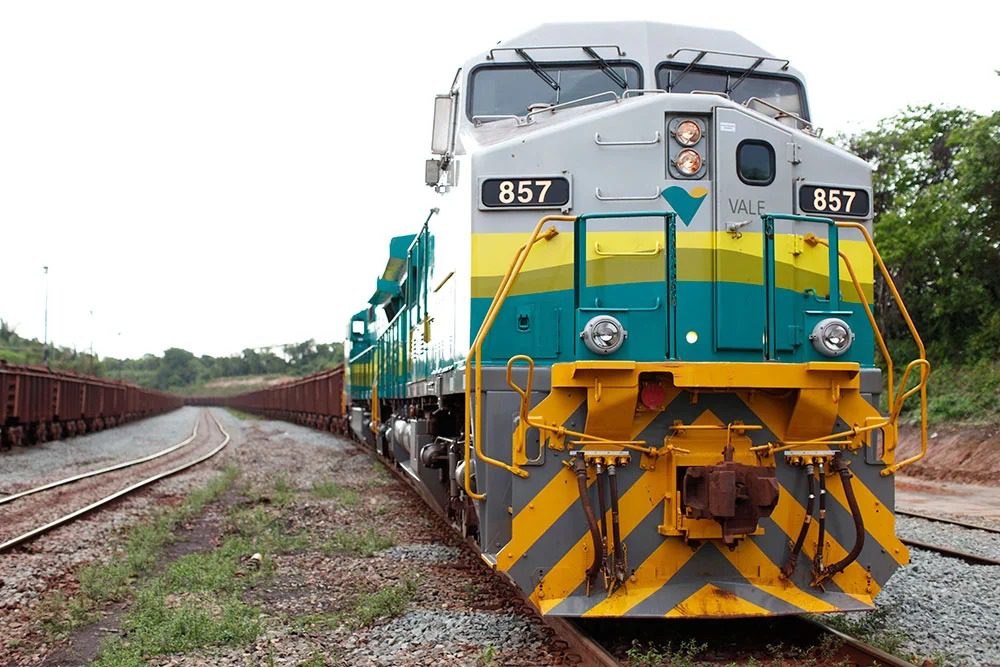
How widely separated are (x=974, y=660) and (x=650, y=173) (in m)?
3.08

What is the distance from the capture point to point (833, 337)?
5191 millimetres

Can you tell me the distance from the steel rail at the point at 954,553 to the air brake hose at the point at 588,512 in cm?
445

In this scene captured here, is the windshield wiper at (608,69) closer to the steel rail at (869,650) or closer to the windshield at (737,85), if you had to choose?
the windshield at (737,85)

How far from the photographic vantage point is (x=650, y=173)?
18.3 ft

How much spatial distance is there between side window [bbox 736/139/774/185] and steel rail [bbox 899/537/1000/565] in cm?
420

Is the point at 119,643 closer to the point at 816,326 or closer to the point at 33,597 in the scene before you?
the point at 33,597

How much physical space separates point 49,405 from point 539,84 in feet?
80.6

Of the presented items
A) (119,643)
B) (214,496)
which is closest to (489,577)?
(119,643)

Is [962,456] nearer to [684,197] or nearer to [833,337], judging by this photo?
[833,337]

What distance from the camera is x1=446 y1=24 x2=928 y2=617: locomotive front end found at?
4988 mm

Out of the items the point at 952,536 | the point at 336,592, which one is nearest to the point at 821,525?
the point at 336,592

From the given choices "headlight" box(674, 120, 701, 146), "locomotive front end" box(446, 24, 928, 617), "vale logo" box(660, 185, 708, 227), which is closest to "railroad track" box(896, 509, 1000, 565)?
"locomotive front end" box(446, 24, 928, 617)

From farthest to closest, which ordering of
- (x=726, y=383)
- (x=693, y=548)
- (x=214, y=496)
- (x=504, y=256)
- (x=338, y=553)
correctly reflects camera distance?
(x=214, y=496) < (x=338, y=553) < (x=504, y=256) < (x=693, y=548) < (x=726, y=383)

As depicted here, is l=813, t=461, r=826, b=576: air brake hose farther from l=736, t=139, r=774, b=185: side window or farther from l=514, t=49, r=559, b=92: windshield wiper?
l=514, t=49, r=559, b=92: windshield wiper
